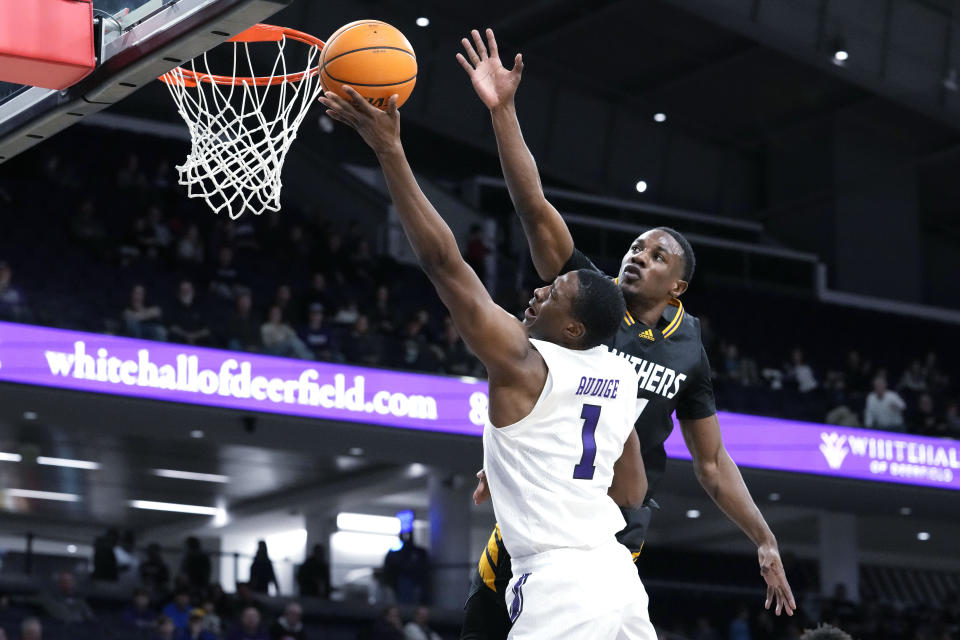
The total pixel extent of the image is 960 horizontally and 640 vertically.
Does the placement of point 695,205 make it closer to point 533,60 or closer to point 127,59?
point 533,60

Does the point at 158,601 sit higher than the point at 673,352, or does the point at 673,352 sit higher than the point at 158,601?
the point at 673,352

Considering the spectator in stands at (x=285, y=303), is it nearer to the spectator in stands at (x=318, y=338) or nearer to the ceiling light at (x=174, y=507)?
the spectator in stands at (x=318, y=338)

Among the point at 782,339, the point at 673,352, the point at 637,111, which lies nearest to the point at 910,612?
the point at 782,339

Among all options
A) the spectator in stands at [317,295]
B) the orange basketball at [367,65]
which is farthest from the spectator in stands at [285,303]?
the orange basketball at [367,65]

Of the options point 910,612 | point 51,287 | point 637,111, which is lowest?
point 910,612

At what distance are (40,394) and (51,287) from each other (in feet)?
6.55

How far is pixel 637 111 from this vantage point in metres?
24.2

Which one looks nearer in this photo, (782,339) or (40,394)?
(40,394)

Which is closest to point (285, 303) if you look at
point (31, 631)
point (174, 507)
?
point (31, 631)

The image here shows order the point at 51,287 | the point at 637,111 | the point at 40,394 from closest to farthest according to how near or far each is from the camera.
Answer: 1. the point at 40,394
2. the point at 51,287
3. the point at 637,111

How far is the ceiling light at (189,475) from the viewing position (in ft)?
64.5

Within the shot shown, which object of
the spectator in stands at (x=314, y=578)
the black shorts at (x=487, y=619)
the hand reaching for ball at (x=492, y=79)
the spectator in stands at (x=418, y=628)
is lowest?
the spectator in stands at (x=418, y=628)

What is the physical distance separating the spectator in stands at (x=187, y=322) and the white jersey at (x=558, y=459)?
403 inches

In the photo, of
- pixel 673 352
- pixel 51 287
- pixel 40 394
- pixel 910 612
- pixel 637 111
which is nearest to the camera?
pixel 673 352
